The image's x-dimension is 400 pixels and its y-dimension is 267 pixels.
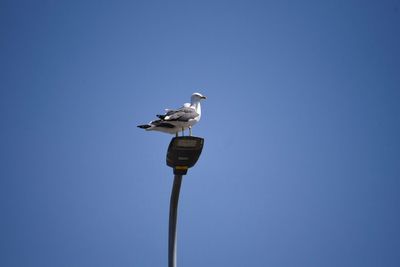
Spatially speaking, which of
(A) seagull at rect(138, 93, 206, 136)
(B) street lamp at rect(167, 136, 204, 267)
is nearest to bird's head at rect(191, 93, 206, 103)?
(A) seagull at rect(138, 93, 206, 136)

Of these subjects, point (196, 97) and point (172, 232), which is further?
point (196, 97)

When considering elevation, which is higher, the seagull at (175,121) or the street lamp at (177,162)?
the seagull at (175,121)

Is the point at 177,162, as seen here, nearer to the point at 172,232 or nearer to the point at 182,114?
the point at 182,114

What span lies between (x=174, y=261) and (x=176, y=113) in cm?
309

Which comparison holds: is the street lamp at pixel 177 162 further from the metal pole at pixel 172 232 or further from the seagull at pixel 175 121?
the seagull at pixel 175 121

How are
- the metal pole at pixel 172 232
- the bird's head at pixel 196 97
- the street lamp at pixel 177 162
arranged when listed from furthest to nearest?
the bird's head at pixel 196 97, the metal pole at pixel 172 232, the street lamp at pixel 177 162

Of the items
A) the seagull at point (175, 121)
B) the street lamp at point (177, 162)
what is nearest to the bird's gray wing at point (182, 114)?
the seagull at point (175, 121)

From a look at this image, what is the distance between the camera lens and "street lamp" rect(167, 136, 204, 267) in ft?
24.4

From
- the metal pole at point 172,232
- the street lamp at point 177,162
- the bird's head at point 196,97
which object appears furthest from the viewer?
the bird's head at point 196,97

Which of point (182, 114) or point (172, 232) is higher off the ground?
point (182, 114)

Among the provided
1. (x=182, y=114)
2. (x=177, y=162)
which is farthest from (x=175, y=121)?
(x=177, y=162)

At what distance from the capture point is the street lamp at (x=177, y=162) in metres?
7.43

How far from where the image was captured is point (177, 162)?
7.62 meters

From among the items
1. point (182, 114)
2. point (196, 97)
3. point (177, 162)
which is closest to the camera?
point (177, 162)
